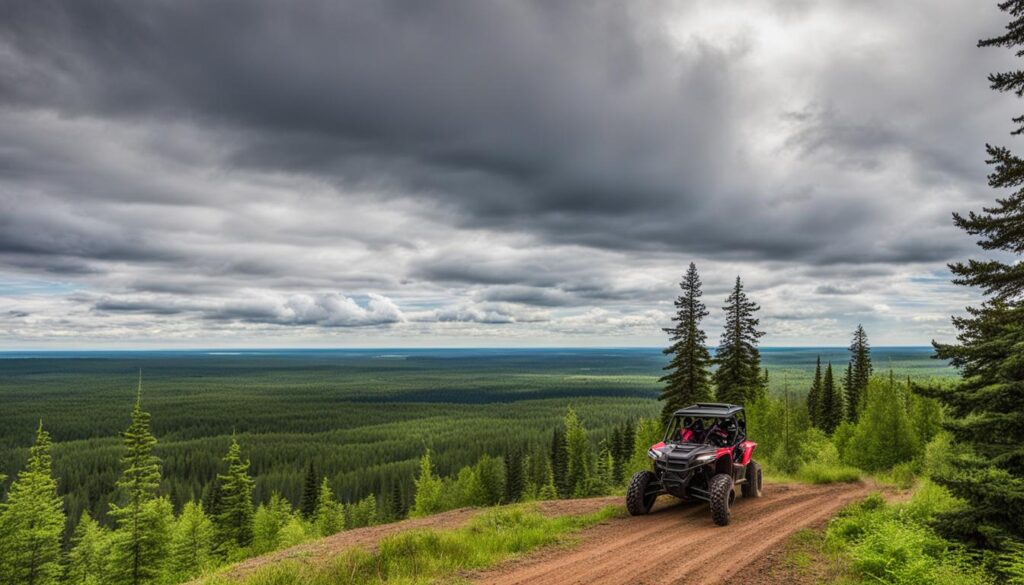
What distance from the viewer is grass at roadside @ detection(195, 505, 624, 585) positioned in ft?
28.5

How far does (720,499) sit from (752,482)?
189 inches

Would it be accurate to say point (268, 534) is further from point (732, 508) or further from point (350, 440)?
point (350, 440)

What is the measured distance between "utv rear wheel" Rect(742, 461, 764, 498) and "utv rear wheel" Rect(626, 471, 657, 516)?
4.10 meters

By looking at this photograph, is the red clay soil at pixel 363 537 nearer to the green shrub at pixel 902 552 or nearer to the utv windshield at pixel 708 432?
the utv windshield at pixel 708 432

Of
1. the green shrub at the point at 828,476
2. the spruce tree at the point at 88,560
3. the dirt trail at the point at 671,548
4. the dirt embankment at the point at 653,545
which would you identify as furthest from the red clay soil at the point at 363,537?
the spruce tree at the point at 88,560


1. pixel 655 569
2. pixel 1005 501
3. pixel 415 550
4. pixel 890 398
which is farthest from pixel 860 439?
pixel 415 550

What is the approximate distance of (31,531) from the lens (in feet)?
94.2

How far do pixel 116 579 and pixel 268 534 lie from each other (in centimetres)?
1703

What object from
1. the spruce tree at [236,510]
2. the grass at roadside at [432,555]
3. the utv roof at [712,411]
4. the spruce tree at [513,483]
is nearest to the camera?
the grass at roadside at [432,555]

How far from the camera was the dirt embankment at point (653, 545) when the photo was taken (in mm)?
9258

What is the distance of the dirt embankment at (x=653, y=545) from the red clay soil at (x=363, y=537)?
31 mm

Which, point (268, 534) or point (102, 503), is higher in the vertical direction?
point (268, 534)

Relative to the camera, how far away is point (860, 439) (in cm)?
3322

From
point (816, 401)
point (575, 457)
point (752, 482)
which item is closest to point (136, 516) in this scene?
point (752, 482)
